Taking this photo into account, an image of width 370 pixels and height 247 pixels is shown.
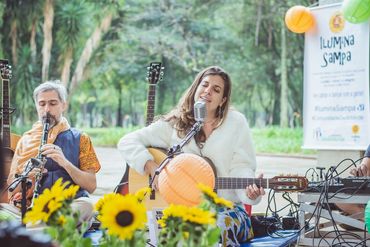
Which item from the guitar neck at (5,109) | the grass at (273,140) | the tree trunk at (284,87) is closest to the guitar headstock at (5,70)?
the guitar neck at (5,109)

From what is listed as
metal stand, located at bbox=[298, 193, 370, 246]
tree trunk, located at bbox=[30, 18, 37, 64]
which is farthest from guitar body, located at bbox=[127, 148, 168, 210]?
tree trunk, located at bbox=[30, 18, 37, 64]

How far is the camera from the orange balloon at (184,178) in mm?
2865

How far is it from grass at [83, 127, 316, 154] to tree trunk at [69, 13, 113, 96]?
291cm

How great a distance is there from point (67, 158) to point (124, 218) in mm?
2235

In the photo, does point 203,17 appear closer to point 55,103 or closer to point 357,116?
point 357,116

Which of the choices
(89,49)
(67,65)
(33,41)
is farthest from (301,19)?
(89,49)

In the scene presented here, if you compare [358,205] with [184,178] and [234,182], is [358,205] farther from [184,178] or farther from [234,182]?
[184,178]

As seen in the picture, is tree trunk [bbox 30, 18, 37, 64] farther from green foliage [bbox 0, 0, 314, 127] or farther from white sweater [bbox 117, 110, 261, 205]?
white sweater [bbox 117, 110, 261, 205]

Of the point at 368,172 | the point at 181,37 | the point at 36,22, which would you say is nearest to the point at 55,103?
the point at 368,172

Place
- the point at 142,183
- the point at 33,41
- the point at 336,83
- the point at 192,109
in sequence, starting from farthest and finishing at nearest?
1. the point at 33,41
2. the point at 336,83
3. the point at 142,183
4. the point at 192,109

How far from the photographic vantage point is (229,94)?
352 cm

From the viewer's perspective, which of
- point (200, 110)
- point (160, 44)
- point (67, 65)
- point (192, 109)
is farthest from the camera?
point (160, 44)

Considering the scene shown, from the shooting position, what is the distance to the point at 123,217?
1403mm

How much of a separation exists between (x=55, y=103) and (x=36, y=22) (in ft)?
33.5
